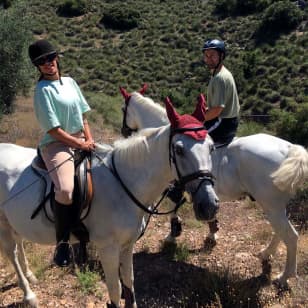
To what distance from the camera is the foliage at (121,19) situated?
42188 mm

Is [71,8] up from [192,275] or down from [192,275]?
down

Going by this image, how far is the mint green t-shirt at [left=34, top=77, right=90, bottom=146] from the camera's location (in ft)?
12.9

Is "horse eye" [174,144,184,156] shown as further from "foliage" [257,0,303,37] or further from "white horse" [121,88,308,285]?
"foliage" [257,0,303,37]

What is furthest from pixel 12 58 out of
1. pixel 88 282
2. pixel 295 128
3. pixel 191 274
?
pixel 191 274

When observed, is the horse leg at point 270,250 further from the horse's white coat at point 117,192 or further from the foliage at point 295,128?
the foliage at point 295,128

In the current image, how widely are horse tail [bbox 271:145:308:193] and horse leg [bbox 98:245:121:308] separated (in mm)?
2190

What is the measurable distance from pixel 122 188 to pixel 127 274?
46.0 inches

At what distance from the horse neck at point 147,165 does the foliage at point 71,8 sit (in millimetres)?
44341

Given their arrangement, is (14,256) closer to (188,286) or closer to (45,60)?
(188,286)

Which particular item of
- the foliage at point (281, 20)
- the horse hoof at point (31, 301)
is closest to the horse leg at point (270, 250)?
the horse hoof at point (31, 301)

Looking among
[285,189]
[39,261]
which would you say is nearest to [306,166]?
[285,189]

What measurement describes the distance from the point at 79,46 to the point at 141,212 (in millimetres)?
36844

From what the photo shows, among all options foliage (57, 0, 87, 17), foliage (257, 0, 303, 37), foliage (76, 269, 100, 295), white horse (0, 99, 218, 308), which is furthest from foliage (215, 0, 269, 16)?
white horse (0, 99, 218, 308)

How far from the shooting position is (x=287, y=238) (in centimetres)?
537
